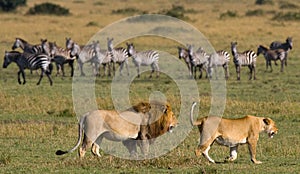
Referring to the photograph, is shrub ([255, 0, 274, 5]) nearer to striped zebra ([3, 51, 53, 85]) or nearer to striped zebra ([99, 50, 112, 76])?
striped zebra ([99, 50, 112, 76])

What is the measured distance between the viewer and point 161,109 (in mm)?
10008

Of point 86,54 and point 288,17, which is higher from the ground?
point 86,54

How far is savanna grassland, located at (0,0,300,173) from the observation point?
9.60m

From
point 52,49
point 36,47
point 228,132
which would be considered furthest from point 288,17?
point 228,132

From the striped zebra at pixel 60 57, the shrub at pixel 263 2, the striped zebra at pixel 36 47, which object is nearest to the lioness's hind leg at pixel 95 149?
the striped zebra at pixel 60 57

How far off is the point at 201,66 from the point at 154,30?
41.0 ft

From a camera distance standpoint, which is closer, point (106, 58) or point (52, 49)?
point (106, 58)

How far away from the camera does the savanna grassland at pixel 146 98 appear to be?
31.5 ft

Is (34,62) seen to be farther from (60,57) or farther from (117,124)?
(117,124)

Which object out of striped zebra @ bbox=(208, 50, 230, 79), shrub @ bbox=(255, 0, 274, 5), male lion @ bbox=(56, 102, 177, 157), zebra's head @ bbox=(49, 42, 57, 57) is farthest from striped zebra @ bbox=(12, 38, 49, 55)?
shrub @ bbox=(255, 0, 274, 5)

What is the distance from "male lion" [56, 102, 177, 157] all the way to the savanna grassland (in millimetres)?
264

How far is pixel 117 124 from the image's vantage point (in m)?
9.84

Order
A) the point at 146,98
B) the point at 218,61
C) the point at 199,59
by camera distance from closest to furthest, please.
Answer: the point at 146,98 < the point at 218,61 < the point at 199,59

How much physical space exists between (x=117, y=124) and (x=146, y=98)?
342 inches
